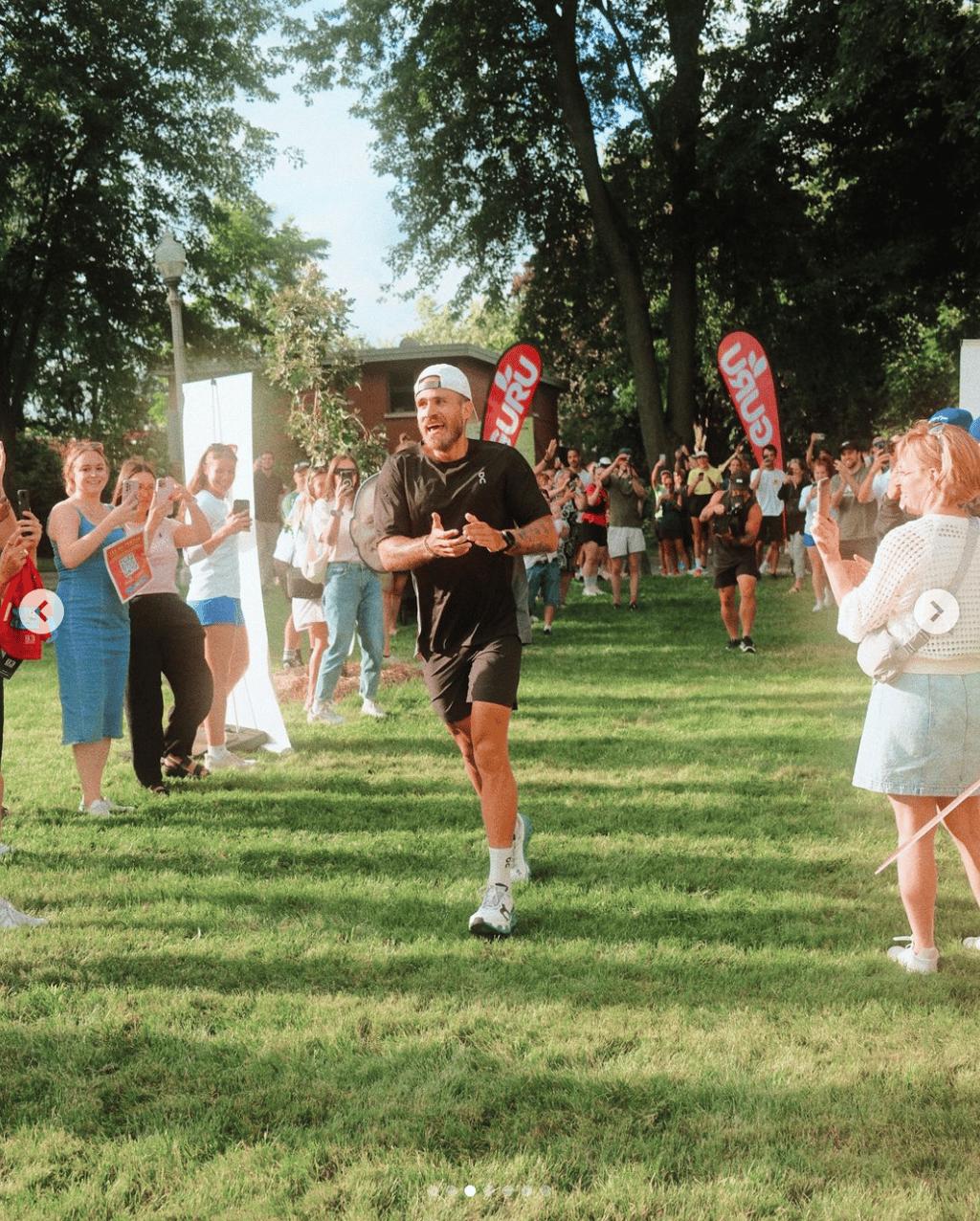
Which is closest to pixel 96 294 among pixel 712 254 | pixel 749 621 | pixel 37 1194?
pixel 712 254

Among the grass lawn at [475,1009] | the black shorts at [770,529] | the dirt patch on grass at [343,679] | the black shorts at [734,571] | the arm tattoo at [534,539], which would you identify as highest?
the black shorts at [770,529]

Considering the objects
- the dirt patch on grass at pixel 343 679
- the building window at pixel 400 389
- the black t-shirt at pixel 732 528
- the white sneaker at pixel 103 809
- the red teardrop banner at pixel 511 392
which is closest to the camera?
the white sneaker at pixel 103 809

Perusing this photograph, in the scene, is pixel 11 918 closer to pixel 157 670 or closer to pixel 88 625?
pixel 88 625

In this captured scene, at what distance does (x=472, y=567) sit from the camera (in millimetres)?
4703

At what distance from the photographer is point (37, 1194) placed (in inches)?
114

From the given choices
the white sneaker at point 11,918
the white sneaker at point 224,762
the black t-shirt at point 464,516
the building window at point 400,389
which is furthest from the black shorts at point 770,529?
the building window at point 400,389

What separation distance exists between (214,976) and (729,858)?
259 centimetres

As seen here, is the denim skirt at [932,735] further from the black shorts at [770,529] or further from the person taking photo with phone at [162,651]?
the black shorts at [770,529]

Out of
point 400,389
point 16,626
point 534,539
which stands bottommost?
point 16,626

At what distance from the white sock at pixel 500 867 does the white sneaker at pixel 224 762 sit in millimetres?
3515

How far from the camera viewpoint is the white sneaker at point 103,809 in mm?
6633

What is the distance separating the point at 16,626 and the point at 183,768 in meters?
2.69

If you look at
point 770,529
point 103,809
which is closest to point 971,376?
point 103,809

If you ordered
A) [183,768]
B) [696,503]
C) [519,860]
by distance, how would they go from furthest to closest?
[696,503], [183,768], [519,860]
